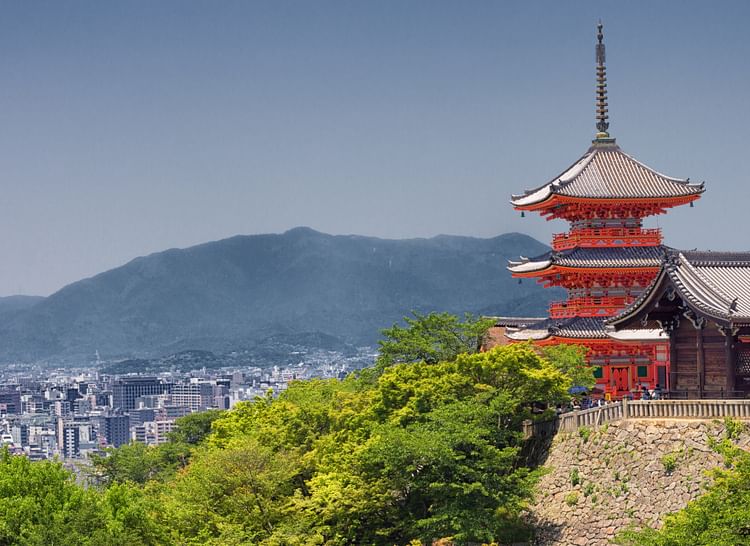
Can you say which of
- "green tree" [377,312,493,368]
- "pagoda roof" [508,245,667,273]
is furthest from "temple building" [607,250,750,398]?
"pagoda roof" [508,245,667,273]

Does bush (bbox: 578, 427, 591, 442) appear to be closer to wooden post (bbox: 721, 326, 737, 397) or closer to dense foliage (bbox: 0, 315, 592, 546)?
dense foliage (bbox: 0, 315, 592, 546)

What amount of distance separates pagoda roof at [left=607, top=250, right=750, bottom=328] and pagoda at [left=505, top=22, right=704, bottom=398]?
905 cm

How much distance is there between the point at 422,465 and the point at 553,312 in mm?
17795

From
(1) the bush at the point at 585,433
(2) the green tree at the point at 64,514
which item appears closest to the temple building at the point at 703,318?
(1) the bush at the point at 585,433

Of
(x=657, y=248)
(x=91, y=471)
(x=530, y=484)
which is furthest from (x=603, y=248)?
(x=91, y=471)

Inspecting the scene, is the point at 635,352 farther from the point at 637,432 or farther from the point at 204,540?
the point at 204,540

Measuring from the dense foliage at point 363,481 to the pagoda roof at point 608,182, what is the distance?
32.0 feet

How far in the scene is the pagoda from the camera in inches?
2072

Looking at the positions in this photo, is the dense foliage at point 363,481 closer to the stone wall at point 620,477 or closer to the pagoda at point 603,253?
the stone wall at point 620,477

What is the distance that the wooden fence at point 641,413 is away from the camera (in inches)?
1463

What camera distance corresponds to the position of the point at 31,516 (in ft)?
129

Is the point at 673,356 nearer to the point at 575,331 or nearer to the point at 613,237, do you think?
the point at 575,331

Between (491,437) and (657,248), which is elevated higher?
(657,248)

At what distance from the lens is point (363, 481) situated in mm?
40500
